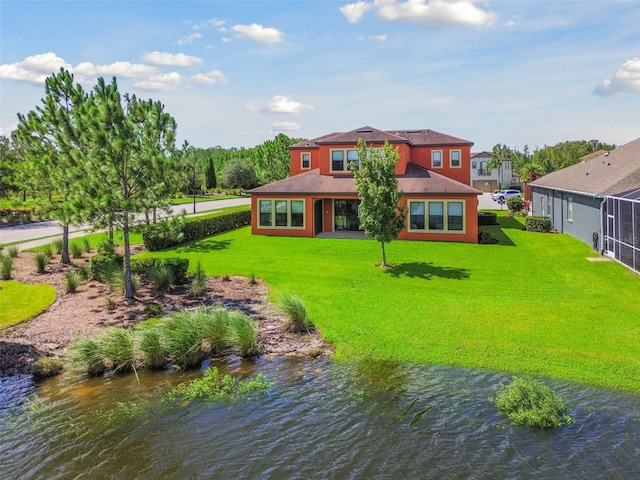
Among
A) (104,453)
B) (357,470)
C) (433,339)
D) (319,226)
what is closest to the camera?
(357,470)

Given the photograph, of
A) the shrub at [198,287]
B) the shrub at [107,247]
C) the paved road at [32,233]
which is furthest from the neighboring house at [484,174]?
the shrub at [198,287]

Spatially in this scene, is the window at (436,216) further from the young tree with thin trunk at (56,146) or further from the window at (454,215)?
the young tree with thin trunk at (56,146)

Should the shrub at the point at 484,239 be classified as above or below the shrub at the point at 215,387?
above

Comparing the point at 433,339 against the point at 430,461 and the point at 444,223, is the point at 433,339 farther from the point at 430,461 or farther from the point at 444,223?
the point at 444,223

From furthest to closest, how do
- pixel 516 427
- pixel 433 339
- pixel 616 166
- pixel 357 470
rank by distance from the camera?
pixel 616 166, pixel 433 339, pixel 516 427, pixel 357 470

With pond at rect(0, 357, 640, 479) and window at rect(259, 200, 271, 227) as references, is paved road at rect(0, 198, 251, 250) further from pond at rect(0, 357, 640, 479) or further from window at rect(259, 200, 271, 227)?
pond at rect(0, 357, 640, 479)

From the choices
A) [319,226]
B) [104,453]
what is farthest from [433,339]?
[319,226]

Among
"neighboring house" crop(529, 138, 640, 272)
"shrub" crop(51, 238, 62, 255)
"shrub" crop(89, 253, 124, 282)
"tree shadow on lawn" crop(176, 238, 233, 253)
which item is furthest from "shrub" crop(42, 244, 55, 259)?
"neighboring house" crop(529, 138, 640, 272)
